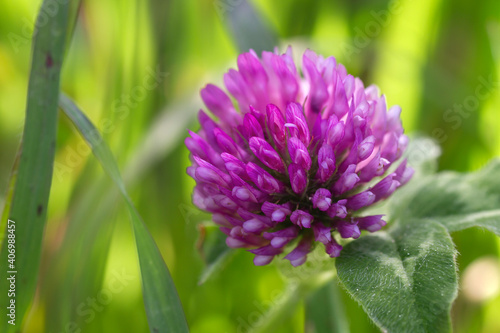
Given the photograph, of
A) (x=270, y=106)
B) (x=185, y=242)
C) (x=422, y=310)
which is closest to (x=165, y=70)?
(x=185, y=242)

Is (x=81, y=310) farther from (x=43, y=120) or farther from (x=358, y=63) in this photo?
(x=358, y=63)

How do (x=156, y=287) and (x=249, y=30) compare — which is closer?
(x=156, y=287)

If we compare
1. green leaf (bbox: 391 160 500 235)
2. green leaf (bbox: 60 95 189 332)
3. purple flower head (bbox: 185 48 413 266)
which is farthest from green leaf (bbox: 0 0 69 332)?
green leaf (bbox: 391 160 500 235)

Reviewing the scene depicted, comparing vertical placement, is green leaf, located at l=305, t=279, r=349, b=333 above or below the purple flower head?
below

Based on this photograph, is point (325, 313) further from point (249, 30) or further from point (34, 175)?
point (249, 30)

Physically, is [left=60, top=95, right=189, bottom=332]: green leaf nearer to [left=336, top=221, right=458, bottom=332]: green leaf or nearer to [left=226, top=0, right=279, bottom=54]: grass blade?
[left=336, top=221, right=458, bottom=332]: green leaf

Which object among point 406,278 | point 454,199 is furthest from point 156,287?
point 454,199

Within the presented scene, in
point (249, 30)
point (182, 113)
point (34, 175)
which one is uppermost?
point (249, 30)
